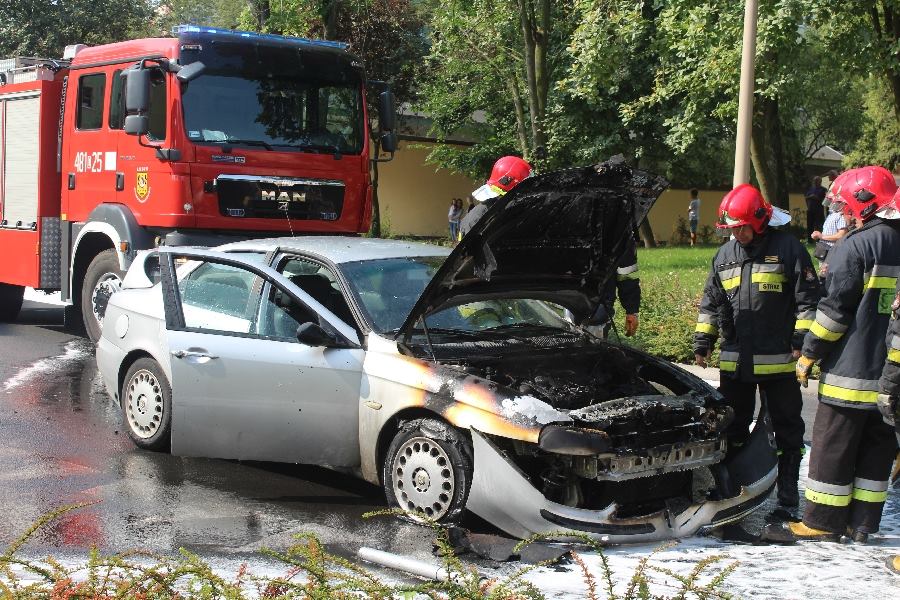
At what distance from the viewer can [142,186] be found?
36.7ft

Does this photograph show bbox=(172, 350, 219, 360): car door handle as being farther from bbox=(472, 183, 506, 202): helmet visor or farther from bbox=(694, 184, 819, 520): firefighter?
bbox=(694, 184, 819, 520): firefighter

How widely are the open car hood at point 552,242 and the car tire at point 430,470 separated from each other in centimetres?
61

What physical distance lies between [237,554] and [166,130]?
655 centimetres

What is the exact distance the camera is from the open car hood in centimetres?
577

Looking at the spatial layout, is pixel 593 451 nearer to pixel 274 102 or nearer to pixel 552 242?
pixel 552 242

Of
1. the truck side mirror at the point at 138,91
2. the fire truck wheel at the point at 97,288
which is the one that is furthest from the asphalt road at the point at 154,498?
the truck side mirror at the point at 138,91

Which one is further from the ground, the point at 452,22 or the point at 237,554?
the point at 452,22

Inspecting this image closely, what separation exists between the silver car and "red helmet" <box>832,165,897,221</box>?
1.06 metres

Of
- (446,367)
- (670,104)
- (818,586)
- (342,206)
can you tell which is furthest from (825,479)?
(670,104)

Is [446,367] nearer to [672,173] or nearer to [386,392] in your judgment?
[386,392]

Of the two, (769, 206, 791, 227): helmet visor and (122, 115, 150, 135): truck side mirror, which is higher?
(122, 115, 150, 135): truck side mirror

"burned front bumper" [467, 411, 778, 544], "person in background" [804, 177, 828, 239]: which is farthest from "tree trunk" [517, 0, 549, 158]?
"burned front bumper" [467, 411, 778, 544]

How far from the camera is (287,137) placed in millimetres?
11531

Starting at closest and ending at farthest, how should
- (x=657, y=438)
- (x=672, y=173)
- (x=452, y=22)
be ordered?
(x=657, y=438)
(x=452, y=22)
(x=672, y=173)
